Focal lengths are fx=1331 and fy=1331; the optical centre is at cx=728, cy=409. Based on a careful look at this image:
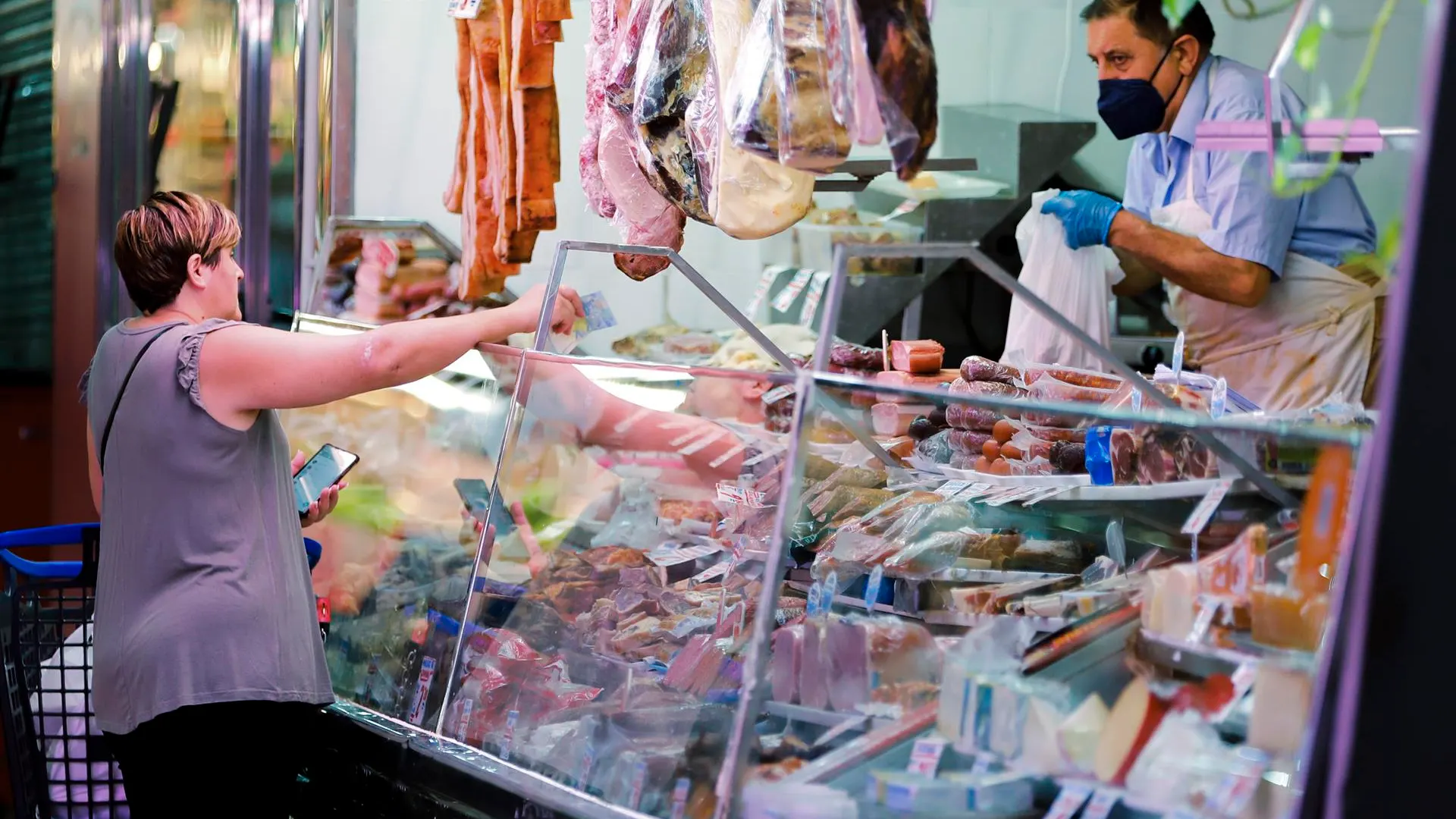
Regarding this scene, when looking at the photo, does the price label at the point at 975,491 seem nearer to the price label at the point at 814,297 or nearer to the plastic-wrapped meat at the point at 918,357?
the plastic-wrapped meat at the point at 918,357

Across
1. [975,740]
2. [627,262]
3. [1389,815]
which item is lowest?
[975,740]

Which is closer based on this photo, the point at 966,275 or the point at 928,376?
the point at 928,376

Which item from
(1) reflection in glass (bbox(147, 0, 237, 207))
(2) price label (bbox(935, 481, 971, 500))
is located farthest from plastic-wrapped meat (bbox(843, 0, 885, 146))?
(1) reflection in glass (bbox(147, 0, 237, 207))

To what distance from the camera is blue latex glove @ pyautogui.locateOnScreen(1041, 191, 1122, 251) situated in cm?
351

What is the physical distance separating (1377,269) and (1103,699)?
235 cm

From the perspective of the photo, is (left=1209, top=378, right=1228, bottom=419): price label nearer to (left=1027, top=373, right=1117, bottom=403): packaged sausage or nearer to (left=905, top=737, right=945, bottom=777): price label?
(left=1027, top=373, right=1117, bottom=403): packaged sausage

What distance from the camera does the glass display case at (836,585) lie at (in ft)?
5.05

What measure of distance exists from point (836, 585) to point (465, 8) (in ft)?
7.44

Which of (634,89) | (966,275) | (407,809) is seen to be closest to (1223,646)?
(407,809)

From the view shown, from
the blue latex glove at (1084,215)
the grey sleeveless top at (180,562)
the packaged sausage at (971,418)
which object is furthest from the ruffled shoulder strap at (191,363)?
the blue latex glove at (1084,215)

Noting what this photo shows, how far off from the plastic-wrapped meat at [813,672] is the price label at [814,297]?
5.89ft

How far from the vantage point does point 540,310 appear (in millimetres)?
2602

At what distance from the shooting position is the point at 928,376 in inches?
119

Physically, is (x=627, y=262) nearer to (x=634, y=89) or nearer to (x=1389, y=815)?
(x=634, y=89)
